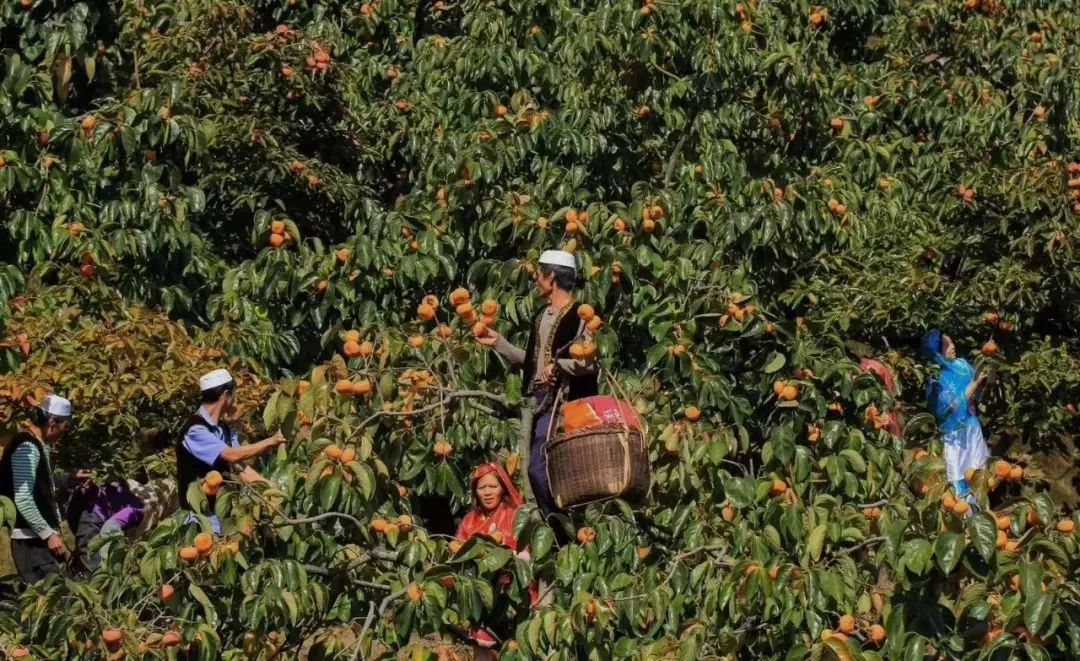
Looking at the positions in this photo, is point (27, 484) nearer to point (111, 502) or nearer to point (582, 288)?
point (111, 502)

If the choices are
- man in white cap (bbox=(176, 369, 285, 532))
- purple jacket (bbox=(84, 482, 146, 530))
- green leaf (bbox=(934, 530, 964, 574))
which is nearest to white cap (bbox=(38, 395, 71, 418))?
man in white cap (bbox=(176, 369, 285, 532))

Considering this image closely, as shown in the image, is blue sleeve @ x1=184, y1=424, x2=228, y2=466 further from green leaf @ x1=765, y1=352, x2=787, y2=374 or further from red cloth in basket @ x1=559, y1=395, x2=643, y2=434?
green leaf @ x1=765, y1=352, x2=787, y2=374

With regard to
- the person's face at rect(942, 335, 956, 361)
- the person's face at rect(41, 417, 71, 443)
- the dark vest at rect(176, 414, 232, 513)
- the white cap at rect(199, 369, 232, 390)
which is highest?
the white cap at rect(199, 369, 232, 390)

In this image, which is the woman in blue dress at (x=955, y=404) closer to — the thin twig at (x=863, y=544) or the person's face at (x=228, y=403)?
the person's face at (x=228, y=403)

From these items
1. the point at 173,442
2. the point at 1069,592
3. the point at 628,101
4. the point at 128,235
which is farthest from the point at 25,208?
the point at 1069,592

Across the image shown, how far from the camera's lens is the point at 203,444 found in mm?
6574

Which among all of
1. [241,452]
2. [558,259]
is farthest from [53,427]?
[558,259]

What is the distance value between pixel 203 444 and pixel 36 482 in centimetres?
119

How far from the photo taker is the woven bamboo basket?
525 centimetres

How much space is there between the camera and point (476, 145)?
284 inches

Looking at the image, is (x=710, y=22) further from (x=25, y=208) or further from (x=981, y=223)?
(x=25, y=208)

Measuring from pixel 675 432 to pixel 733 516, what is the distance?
1.12 ft

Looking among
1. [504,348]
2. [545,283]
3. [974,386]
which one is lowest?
[974,386]

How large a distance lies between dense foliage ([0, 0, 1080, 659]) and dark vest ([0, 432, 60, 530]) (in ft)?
0.82
